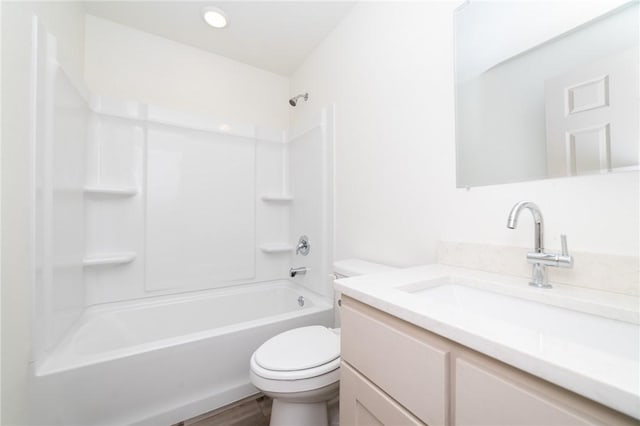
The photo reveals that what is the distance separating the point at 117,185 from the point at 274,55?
5.28ft

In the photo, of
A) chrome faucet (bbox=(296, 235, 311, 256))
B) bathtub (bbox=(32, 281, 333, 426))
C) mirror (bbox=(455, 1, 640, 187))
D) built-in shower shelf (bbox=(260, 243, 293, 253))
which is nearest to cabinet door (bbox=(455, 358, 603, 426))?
mirror (bbox=(455, 1, 640, 187))

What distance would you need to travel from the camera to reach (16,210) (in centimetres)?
95

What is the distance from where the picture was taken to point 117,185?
1777 mm

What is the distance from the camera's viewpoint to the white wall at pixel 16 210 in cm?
88

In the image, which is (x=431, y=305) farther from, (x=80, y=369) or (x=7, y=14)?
(x=7, y=14)

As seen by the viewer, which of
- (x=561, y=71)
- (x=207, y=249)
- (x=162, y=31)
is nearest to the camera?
(x=561, y=71)

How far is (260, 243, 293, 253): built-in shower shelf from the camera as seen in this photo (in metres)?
2.30

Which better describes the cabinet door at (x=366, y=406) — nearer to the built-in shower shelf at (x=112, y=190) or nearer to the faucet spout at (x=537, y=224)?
the faucet spout at (x=537, y=224)

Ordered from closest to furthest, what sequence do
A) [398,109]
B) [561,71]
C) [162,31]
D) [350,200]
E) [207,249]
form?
[561,71]
[398,109]
[350,200]
[162,31]
[207,249]

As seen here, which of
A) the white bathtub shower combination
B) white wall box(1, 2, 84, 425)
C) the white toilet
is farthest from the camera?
the white bathtub shower combination

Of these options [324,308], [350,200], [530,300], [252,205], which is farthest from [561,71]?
[252,205]

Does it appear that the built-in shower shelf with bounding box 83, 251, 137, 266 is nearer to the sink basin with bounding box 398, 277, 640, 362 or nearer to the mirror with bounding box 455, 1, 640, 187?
the sink basin with bounding box 398, 277, 640, 362

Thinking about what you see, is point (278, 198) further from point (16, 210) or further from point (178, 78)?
point (16, 210)

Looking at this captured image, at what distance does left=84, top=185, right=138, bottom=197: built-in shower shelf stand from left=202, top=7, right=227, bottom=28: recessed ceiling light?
51.4 inches
